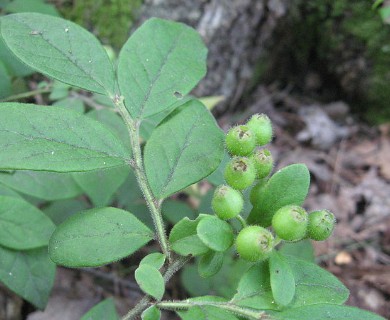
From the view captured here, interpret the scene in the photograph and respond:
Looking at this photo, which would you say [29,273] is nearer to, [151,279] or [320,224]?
[151,279]

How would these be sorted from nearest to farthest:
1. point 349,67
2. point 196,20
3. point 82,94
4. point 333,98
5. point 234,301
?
point 234,301 → point 82,94 → point 196,20 → point 349,67 → point 333,98

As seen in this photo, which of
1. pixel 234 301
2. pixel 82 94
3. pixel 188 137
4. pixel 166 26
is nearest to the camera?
pixel 234 301

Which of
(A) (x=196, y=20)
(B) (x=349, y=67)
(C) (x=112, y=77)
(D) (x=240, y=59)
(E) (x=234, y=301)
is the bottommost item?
(B) (x=349, y=67)

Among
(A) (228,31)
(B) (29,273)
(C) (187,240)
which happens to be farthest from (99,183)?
(A) (228,31)

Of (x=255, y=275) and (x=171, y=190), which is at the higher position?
(x=171, y=190)

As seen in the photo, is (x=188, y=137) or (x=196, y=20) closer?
(x=188, y=137)

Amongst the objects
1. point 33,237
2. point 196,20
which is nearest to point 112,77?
point 33,237

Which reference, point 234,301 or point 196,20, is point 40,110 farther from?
point 196,20

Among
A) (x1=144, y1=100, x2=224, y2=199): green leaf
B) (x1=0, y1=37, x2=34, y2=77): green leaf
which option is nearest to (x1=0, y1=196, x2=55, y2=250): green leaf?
(x1=144, y1=100, x2=224, y2=199): green leaf
